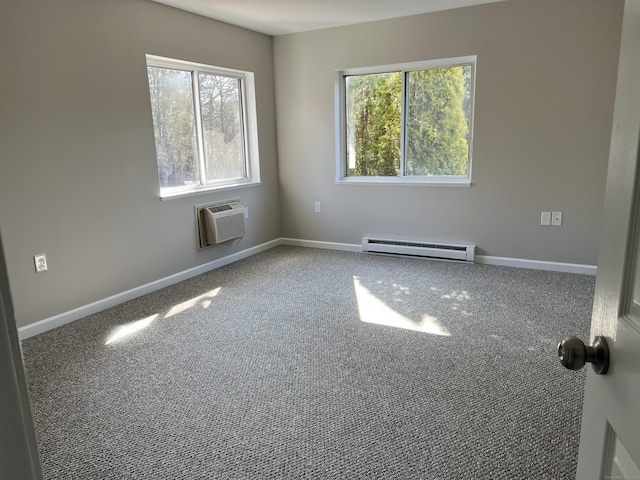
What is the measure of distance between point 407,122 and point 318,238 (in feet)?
5.43

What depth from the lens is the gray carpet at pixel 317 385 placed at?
1799 millimetres

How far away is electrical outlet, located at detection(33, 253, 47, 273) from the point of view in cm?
302

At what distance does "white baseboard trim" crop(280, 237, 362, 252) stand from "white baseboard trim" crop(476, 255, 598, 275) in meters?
1.36

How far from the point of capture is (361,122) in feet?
16.1

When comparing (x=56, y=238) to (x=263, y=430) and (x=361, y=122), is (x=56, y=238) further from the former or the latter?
(x=361, y=122)

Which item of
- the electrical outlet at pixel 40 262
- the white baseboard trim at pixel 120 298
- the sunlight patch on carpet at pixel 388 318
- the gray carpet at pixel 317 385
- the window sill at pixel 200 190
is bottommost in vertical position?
the gray carpet at pixel 317 385

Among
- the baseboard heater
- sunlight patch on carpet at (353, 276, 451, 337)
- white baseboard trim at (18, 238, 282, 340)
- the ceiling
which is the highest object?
the ceiling

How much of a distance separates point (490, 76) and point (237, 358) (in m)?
3.29

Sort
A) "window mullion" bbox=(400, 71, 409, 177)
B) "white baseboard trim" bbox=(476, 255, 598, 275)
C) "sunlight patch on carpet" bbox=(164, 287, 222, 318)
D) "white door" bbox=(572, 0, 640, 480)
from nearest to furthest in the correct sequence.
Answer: "white door" bbox=(572, 0, 640, 480)
"sunlight patch on carpet" bbox=(164, 287, 222, 318)
"white baseboard trim" bbox=(476, 255, 598, 275)
"window mullion" bbox=(400, 71, 409, 177)

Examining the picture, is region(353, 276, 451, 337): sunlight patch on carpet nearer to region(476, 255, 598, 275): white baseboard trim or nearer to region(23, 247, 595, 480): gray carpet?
region(23, 247, 595, 480): gray carpet

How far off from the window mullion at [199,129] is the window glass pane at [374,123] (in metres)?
1.61

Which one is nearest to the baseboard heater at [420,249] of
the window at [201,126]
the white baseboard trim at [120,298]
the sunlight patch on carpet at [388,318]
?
the sunlight patch on carpet at [388,318]

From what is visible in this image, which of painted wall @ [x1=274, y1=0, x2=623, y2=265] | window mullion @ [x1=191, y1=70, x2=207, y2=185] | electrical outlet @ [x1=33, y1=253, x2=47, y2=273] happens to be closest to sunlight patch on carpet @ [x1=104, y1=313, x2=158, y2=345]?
electrical outlet @ [x1=33, y1=253, x2=47, y2=273]

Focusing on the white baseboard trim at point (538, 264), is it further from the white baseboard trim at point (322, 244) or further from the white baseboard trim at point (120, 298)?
→ the white baseboard trim at point (120, 298)
